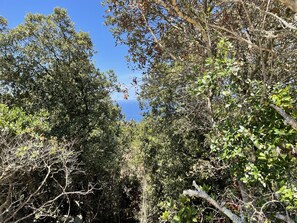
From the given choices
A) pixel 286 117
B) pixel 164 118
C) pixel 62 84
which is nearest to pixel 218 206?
pixel 286 117

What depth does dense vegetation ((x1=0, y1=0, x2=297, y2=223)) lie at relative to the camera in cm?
255

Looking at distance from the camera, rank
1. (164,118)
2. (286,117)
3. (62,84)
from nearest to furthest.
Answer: (286,117), (164,118), (62,84)

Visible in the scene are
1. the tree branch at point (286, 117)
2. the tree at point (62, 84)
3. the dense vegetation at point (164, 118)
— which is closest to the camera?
the tree branch at point (286, 117)

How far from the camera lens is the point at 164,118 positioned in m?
7.80

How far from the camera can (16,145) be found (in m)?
6.27

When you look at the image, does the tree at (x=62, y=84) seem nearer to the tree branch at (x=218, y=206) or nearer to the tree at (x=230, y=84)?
the tree at (x=230, y=84)

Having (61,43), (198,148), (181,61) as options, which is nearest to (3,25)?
(61,43)

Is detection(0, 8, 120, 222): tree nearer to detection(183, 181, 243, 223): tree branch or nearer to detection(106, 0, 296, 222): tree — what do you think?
detection(106, 0, 296, 222): tree

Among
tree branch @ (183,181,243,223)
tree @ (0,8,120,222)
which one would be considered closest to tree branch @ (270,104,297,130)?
tree branch @ (183,181,243,223)


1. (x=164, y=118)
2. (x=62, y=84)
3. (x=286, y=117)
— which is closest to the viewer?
(x=286, y=117)

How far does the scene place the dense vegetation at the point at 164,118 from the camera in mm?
2547

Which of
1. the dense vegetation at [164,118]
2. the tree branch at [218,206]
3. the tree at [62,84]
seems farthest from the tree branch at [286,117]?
the tree at [62,84]

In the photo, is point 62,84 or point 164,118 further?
point 62,84

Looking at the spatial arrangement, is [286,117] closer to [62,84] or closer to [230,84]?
[230,84]
